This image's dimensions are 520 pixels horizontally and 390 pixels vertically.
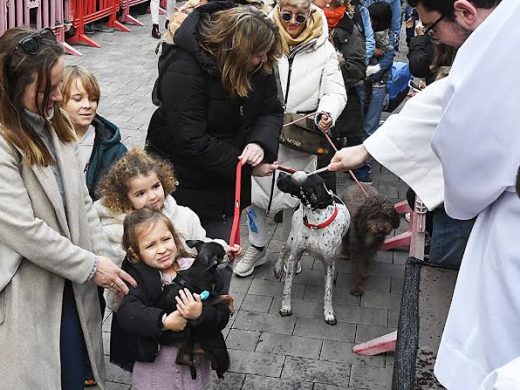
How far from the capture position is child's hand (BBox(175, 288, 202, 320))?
303 centimetres

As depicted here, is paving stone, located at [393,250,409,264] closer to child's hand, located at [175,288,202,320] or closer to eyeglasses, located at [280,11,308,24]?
eyeglasses, located at [280,11,308,24]

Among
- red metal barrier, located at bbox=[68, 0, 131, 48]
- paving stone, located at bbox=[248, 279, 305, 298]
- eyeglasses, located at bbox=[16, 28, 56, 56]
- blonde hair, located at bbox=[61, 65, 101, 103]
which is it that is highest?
eyeglasses, located at bbox=[16, 28, 56, 56]

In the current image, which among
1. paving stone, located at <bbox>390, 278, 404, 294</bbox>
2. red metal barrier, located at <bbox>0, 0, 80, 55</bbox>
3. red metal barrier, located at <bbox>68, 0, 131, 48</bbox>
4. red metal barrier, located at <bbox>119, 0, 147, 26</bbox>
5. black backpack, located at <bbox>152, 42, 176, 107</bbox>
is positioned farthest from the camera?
red metal barrier, located at <bbox>119, 0, 147, 26</bbox>

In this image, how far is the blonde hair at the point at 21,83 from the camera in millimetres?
2793

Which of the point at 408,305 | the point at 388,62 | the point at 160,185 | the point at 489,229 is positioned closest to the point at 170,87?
the point at 160,185

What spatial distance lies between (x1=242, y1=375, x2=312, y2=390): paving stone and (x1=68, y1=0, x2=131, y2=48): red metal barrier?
27.8 feet

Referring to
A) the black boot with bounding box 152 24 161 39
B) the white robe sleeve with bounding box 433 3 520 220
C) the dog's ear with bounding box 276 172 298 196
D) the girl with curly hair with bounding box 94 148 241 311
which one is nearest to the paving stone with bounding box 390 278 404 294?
the dog's ear with bounding box 276 172 298 196

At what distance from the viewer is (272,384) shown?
4266 millimetres

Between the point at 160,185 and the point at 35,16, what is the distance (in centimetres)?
766

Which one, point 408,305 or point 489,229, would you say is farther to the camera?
point 408,305

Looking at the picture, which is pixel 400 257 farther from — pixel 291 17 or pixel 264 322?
pixel 291 17

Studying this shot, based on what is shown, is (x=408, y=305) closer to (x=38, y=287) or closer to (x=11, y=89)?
(x=38, y=287)

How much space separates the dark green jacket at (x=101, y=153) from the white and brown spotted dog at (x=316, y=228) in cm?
97

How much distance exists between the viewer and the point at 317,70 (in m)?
5.01
